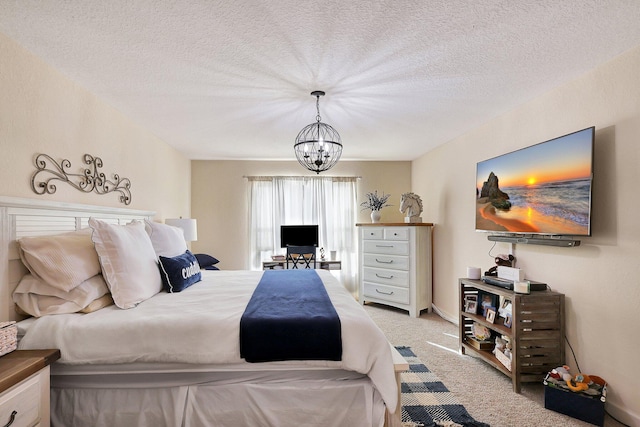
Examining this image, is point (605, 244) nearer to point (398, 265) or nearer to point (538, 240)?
point (538, 240)

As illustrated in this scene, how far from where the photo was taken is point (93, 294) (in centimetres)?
201

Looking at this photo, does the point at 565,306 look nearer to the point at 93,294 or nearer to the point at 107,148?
the point at 93,294

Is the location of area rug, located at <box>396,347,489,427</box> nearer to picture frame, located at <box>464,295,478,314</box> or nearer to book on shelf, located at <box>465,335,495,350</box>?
book on shelf, located at <box>465,335,495,350</box>

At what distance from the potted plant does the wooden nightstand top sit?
13.6 ft

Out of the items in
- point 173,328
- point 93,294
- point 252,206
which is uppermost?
point 252,206

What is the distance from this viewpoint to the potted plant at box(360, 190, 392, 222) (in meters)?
5.09

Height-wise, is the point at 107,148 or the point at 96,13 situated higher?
the point at 96,13

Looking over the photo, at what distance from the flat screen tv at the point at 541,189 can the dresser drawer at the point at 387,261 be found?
1.41m

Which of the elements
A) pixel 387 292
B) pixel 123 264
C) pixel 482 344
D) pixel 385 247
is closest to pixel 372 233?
pixel 385 247

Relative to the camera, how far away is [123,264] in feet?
7.02

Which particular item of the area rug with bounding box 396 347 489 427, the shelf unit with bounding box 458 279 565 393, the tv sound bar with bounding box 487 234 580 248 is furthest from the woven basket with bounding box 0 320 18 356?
the tv sound bar with bounding box 487 234 580 248

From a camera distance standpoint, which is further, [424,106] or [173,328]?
[424,106]

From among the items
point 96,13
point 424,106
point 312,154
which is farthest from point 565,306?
point 96,13

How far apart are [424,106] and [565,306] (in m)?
2.01
